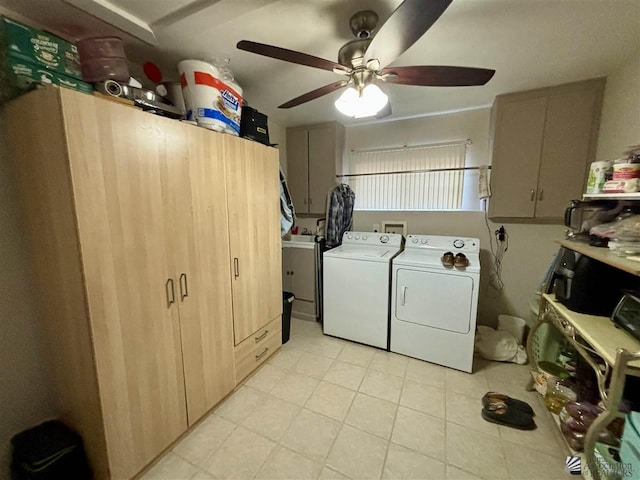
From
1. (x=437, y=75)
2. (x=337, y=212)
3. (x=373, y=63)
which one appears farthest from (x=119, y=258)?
(x=337, y=212)

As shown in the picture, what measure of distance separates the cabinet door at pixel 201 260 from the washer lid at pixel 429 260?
59.5 inches

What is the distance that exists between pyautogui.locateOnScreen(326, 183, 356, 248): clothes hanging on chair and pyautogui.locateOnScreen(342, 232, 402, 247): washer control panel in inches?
4.5

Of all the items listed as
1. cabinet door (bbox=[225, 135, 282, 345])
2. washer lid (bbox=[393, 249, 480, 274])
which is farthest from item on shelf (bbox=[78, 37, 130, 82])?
washer lid (bbox=[393, 249, 480, 274])

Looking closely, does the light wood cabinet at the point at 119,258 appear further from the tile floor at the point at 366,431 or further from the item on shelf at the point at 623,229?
the item on shelf at the point at 623,229

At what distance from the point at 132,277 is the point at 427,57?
7.13ft

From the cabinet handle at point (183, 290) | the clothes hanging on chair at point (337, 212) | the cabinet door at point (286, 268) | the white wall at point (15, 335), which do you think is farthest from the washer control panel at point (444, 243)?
the white wall at point (15, 335)

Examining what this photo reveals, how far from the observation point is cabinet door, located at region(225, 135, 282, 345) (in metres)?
1.81

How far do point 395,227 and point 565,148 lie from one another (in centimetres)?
161

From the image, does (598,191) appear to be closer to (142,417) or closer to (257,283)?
(257,283)

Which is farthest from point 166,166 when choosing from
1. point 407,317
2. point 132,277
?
point 407,317

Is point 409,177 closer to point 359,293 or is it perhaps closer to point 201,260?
point 359,293

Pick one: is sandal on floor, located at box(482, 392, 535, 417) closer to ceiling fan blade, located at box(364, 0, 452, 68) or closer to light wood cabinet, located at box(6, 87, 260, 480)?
light wood cabinet, located at box(6, 87, 260, 480)

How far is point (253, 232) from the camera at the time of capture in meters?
2.01

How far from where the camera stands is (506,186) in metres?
2.43
